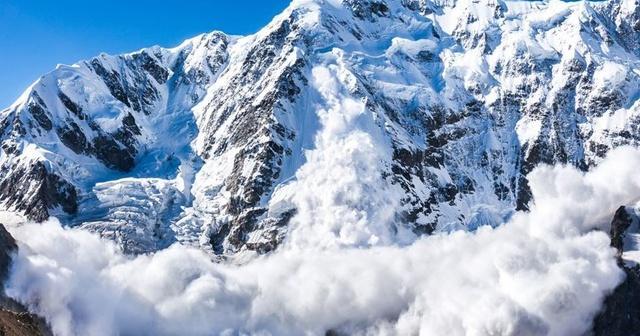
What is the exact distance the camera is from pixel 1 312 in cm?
18388

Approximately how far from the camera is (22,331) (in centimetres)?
17812

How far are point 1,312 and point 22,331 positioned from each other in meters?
8.69
